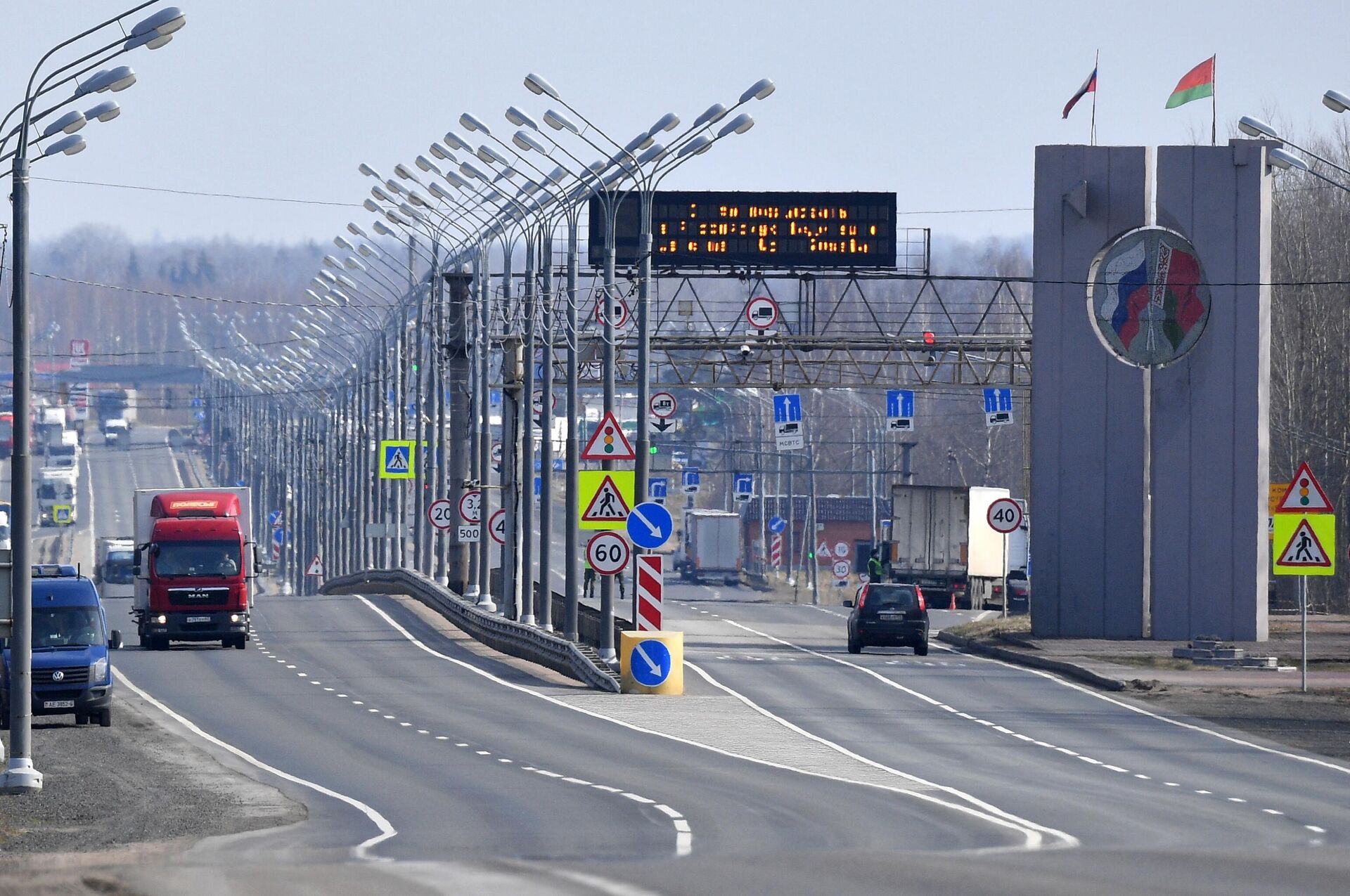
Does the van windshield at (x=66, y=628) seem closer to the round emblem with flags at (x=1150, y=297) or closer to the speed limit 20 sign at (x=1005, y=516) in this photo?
the round emblem with flags at (x=1150, y=297)

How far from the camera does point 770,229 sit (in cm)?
5325

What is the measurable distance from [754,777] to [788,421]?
1993 inches

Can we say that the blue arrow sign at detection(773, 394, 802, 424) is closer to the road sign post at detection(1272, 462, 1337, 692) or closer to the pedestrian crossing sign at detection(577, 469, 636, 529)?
the pedestrian crossing sign at detection(577, 469, 636, 529)

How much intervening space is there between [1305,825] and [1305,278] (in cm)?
5636

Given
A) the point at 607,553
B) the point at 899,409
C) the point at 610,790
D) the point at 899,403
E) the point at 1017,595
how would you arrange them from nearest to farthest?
1. the point at 610,790
2. the point at 607,553
3. the point at 899,403
4. the point at 899,409
5. the point at 1017,595

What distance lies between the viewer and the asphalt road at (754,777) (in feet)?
48.2

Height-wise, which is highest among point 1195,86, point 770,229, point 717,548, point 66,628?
point 1195,86

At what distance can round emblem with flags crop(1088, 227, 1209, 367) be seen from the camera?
46.1m

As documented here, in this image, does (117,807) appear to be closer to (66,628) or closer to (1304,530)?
(66,628)

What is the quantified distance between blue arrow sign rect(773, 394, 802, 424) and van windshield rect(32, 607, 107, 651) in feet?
143

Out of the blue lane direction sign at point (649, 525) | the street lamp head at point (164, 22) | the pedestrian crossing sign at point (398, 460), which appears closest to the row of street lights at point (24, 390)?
the street lamp head at point (164, 22)

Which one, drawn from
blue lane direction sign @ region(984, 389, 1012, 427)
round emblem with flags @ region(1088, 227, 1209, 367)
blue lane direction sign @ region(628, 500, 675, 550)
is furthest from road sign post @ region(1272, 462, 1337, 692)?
blue lane direction sign @ region(984, 389, 1012, 427)

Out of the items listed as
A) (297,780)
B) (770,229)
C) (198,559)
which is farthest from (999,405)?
(297,780)

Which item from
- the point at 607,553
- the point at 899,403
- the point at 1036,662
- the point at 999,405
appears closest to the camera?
the point at 607,553
